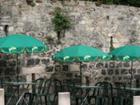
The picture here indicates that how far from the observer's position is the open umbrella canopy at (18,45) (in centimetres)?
1460

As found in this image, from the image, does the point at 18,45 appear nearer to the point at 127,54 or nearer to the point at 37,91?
the point at 37,91

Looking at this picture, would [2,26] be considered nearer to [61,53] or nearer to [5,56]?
[5,56]

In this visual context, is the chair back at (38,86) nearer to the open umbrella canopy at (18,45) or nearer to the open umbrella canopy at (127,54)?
the open umbrella canopy at (18,45)

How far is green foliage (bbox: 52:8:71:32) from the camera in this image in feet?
56.4

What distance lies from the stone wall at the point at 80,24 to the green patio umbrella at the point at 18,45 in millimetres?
1313

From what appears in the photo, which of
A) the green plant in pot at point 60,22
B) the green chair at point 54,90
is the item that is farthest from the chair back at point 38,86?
the green plant in pot at point 60,22

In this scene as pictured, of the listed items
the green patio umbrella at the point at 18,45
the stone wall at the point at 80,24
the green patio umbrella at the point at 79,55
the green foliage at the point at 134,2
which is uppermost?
the green foliage at the point at 134,2

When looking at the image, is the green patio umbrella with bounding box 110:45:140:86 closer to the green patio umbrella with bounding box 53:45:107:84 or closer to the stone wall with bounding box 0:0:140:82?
the green patio umbrella with bounding box 53:45:107:84

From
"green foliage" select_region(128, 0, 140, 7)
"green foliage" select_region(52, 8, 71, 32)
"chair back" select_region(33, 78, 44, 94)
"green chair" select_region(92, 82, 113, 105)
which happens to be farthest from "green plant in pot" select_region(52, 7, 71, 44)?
"green foliage" select_region(128, 0, 140, 7)

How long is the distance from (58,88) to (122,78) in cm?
286

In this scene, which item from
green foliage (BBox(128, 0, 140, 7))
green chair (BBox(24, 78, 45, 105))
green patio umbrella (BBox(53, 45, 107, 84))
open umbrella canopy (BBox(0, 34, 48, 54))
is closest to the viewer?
open umbrella canopy (BBox(0, 34, 48, 54))

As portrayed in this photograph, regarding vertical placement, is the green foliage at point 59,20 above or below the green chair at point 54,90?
above

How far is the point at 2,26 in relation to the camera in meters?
16.2

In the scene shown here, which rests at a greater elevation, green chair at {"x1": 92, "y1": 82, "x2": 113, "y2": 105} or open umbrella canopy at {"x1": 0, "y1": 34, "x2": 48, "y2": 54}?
open umbrella canopy at {"x1": 0, "y1": 34, "x2": 48, "y2": 54}
